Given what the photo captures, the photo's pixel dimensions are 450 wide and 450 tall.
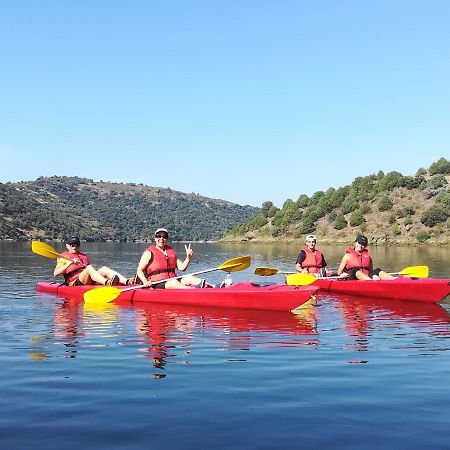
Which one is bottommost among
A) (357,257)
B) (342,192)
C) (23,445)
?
(23,445)

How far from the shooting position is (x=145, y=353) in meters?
9.41

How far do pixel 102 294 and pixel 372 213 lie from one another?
8182 centimetres

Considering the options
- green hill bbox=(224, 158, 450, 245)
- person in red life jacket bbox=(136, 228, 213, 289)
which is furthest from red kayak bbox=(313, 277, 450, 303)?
green hill bbox=(224, 158, 450, 245)

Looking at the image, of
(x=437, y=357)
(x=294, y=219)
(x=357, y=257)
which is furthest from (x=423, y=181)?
(x=437, y=357)

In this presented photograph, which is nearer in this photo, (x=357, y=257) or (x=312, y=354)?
(x=312, y=354)

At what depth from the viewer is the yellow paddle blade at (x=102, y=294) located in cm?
1525

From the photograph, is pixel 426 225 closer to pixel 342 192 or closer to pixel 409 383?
pixel 342 192

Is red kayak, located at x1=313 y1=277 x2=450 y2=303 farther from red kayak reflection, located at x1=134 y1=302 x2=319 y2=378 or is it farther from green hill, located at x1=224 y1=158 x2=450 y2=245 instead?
green hill, located at x1=224 y1=158 x2=450 y2=245

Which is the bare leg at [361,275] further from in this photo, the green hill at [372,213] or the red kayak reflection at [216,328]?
the green hill at [372,213]

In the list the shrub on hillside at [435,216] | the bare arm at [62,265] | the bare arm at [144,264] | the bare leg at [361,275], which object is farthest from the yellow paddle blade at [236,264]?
A: the shrub on hillside at [435,216]

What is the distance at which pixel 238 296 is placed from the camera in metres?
14.3

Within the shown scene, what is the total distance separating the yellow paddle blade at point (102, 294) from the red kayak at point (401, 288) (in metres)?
7.54

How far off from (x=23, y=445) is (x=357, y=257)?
14.7 meters

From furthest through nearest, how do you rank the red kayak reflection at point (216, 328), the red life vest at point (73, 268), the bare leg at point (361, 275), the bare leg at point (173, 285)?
1. the bare leg at point (361, 275)
2. the red life vest at point (73, 268)
3. the bare leg at point (173, 285)
4. the red kayak reflection at point (216, 328)
